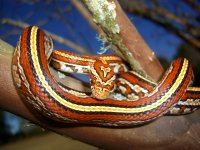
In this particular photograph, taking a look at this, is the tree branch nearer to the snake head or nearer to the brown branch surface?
the snake head

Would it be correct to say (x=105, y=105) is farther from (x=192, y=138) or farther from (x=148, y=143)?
(x=192, y=138)

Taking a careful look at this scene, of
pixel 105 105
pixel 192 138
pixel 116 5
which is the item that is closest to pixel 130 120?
pixel 105 105

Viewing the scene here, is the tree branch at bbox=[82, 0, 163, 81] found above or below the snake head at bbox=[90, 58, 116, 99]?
above

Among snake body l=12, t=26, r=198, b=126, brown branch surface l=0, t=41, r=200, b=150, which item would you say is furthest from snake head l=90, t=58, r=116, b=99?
brown branch surface l=0, t=41, r=200, b=150

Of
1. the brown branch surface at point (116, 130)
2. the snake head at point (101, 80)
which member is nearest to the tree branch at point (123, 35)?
the snake head at point (101, 80)

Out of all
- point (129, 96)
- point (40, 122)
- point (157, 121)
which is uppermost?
point (40, 122)

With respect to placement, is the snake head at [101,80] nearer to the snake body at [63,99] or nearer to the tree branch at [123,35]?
the snake body at [63,99]
